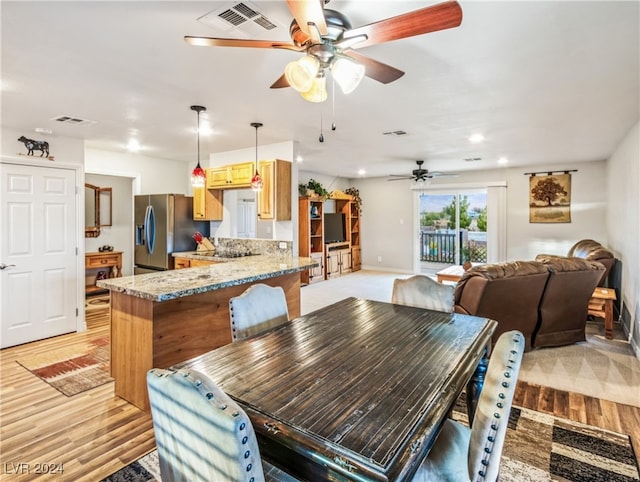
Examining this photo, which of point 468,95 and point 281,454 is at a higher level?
point 468,95

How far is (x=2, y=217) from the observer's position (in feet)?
12.7

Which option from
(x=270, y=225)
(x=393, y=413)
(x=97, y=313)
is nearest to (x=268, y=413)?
(x=393, y=413)

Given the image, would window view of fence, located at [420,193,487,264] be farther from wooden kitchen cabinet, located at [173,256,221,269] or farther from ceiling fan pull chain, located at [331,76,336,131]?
wooden kitchen cabinet, located at [173,256,221,269]

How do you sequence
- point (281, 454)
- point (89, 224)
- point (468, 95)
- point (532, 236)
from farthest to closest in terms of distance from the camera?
point (532, 236) < point (89, 224) < point (468, 95) < point (281, 454)

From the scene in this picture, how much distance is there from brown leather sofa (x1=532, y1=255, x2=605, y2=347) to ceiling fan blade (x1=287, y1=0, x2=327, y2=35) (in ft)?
10.7

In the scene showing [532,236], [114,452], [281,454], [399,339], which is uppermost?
[532,236]

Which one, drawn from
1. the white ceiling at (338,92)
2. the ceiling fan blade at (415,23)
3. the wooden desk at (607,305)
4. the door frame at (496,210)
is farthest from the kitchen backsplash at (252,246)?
the door frame at (496,210)

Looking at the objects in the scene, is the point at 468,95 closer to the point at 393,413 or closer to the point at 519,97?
the point at 519,97

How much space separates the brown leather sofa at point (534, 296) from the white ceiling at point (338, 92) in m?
1.56

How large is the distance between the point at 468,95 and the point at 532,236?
5.43m

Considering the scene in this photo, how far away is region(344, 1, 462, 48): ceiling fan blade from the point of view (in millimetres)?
1258

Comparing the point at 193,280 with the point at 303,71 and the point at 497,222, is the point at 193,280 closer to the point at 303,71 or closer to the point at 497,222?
the point at 303,71

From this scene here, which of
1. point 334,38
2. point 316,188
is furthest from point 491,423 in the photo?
point 316,188

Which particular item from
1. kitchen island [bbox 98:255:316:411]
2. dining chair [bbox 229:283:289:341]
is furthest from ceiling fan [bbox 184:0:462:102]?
kitchen island [bbox 98:255:316:411]
